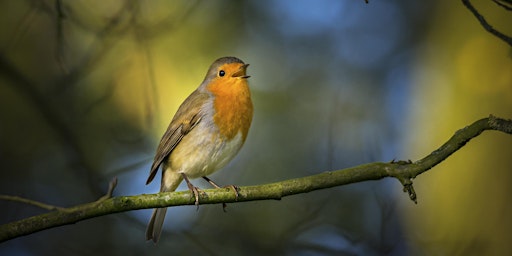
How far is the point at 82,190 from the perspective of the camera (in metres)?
5.13

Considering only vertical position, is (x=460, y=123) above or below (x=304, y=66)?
below

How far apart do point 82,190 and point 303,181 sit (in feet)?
→ 8.30

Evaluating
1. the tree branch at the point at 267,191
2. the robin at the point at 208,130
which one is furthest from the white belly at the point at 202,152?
the tree branch at the point at 267,191

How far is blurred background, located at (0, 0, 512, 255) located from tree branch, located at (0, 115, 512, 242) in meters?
1.64

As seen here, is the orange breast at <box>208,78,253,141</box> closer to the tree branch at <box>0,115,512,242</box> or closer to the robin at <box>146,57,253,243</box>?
the robin at <box>146,57,253,243</box>

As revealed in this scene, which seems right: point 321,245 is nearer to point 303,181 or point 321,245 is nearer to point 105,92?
point 303,181

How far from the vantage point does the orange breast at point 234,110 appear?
3.96 m

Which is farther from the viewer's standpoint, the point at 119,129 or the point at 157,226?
the point at 119,129

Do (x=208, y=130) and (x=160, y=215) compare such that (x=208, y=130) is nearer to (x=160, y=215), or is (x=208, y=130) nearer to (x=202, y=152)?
(x=202, y=152)

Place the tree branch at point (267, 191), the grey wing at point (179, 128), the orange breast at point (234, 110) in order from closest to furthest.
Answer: the tree branch at point (267, 191)
the orange breast at point (234, 110)
the grey wing at point (179, 128)

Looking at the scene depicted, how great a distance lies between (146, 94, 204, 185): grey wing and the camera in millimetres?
4137

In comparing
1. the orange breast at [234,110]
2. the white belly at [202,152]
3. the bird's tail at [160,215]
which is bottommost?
the bird's tail at [160,215]

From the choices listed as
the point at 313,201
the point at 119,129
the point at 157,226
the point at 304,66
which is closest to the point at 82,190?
the point at 119,129

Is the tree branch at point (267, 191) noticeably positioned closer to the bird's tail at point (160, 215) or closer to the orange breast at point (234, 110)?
the orange breast at point (234, 110)
